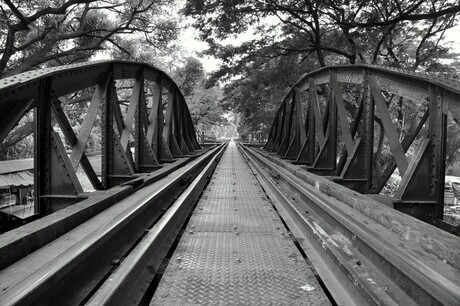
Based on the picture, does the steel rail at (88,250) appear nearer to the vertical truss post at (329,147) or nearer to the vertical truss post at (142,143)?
the vertical truss post at (142,143)

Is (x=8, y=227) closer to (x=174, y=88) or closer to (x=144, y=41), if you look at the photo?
(x=174, y=88)

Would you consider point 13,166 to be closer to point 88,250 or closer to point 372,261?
point 88,250

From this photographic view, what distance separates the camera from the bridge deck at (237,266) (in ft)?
8.41

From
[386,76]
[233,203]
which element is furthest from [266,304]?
[386,76]

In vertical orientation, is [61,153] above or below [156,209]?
above

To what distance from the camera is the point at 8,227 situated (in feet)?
12.0

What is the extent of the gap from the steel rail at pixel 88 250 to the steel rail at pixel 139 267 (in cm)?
22

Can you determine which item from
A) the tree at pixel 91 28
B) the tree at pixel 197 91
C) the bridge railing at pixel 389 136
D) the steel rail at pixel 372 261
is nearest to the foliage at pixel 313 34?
the tree at pixel 91 28

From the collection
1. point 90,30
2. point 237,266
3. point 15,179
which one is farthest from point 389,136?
point 15,179

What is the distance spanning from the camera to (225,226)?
4.41m

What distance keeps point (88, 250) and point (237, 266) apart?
1262 millimetres

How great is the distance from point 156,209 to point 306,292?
257 cm

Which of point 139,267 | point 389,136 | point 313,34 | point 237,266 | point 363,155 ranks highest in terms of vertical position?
point 313,34

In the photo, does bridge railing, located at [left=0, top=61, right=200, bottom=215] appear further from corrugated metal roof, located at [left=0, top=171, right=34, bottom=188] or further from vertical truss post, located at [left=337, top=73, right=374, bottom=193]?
corrugated metal roof, located at [left=0, top=171, right=34, bottom=188]
